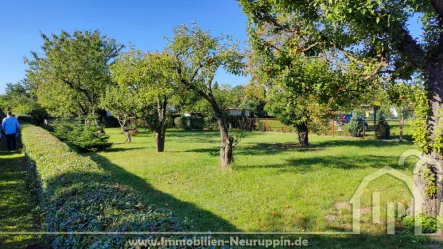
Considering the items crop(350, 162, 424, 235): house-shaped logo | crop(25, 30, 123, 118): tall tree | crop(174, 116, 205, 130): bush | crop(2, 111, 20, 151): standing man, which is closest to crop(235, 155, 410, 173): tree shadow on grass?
crop(350, 162, 424, 235): house-shaped logo

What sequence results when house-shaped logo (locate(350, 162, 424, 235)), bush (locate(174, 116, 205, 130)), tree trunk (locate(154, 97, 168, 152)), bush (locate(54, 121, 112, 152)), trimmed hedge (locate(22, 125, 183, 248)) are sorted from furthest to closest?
bush (locate(174, 116, 205, 130)), bush (locate(54, 121, 112, 152)), tree trunk (locate(154, 97, 168, 152)), house-shaped logo (locate(350, 162, 424, 235)), trimmed hedge (locate(22, 125, 183, 248))

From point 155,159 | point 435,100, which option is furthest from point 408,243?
point 155,159

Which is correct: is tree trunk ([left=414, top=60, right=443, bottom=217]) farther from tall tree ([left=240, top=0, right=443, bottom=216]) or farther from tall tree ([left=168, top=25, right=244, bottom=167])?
tall tree ([left=168, top=25, right=244, bottom=167])

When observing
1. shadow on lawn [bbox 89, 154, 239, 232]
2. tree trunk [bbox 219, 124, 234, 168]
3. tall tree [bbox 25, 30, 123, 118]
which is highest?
tall tree [bbox 25, 30, 123, 118]

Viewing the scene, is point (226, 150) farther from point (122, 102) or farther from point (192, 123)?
point (192, 123)

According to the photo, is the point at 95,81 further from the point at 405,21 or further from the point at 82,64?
the point at 405,21

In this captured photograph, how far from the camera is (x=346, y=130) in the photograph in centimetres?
2067

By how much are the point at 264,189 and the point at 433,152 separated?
3.41 m

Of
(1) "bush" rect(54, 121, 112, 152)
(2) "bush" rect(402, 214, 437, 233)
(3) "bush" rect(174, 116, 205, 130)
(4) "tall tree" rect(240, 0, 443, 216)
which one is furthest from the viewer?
(3) "bush" rect(174, 116, 205, 130)

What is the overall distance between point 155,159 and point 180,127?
862 inches

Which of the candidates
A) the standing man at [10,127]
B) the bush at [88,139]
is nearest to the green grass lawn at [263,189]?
the bush at [88,139]

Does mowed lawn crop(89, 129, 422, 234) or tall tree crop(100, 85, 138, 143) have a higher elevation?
tall tree crop(100, 85, 138, 143)

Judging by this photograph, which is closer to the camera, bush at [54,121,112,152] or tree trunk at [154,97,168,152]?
tree trunk at [154,97,168,152]

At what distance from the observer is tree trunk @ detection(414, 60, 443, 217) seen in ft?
14.1
